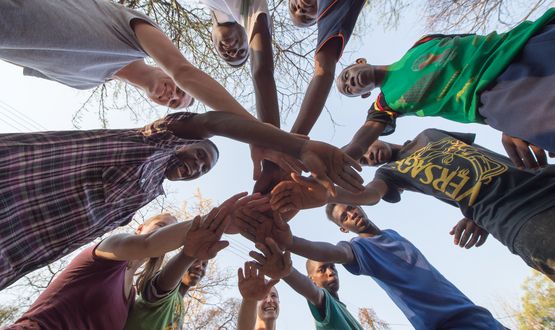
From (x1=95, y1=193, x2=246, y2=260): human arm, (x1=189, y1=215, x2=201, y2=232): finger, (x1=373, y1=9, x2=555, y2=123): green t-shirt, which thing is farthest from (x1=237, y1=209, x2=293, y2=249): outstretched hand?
(x1=373, y1=9, x2=555, y2=123): green t-shirt

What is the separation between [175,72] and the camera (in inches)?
55.7

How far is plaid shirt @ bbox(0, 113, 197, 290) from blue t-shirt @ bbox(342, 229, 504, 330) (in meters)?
1.72

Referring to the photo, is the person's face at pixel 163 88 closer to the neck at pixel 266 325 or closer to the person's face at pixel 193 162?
the person's face at pixel 193 162

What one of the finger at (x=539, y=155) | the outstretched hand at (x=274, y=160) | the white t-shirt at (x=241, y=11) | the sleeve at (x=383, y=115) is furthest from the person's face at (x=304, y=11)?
the finger at (x=539, y=155)

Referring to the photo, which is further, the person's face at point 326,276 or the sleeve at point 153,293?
the person's face at point 326,276

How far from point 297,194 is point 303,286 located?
1152 mm

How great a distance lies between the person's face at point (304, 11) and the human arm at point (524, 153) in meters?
1.99

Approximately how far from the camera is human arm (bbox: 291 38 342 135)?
70.8 inches

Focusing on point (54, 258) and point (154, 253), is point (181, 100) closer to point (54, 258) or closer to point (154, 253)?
point (154, 253)

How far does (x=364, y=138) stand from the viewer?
204cm

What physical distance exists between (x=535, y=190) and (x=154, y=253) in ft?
7.20

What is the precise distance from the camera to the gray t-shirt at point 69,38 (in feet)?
3.48

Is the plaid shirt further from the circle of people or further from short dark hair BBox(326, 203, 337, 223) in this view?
short dark hair BBox(326, 203, 337, 223)

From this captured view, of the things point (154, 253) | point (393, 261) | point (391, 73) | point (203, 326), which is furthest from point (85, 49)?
point (203, 326)
